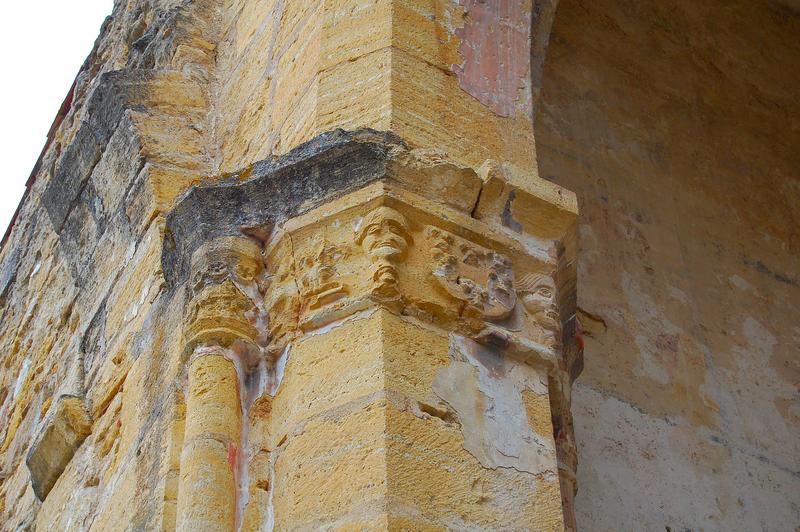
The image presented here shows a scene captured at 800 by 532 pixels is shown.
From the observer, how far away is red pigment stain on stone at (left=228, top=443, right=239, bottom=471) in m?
3.01

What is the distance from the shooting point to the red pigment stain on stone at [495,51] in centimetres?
390

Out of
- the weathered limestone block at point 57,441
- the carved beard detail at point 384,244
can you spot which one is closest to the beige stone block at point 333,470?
the carved beard detail at point 384,244

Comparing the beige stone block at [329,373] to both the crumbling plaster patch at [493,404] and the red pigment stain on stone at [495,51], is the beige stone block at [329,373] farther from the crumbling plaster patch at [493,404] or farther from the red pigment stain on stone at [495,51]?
the red pigment stain on stone at [495,51]

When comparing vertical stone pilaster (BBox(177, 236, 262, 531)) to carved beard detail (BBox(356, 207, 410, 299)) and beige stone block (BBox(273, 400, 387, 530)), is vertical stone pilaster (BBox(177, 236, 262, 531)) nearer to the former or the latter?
beige stone block (BBox(273, 400, 387, 530))

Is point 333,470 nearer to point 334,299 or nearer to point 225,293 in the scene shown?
point 334,299

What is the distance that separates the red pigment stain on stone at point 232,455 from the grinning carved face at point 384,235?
0.56m

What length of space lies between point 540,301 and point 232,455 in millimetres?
867

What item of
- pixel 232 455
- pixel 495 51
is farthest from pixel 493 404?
pixel 495 51

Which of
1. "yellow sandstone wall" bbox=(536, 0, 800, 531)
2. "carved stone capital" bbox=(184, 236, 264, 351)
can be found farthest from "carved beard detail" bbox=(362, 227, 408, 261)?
"yellow sandstone wall" bbox=(536, 0, 800, 531)

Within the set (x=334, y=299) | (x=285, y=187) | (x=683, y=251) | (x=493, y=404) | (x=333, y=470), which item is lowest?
(x=333, y=470)

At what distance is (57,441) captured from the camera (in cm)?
435

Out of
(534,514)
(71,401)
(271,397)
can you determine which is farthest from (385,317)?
(71,401)

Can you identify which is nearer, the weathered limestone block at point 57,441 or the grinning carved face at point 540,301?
the grinning carved face at point 540,301

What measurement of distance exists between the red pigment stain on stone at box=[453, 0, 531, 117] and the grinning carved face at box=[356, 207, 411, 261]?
0.76 metres
